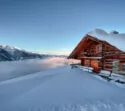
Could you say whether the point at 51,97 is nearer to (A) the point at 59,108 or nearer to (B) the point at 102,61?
(A) the point at 59,108

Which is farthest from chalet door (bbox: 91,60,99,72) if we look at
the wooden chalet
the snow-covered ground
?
the snow-covered ground

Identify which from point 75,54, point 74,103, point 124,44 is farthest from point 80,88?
point 75,54

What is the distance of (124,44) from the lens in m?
16.9

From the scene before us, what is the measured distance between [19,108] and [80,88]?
4790 millimetres

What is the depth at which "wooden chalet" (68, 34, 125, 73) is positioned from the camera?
655 inches

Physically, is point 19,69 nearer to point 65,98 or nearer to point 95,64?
point 95,64

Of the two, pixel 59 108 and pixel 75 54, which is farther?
pixel 75 54

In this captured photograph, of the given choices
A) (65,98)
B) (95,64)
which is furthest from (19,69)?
(65,98)

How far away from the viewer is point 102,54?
18.2 metres

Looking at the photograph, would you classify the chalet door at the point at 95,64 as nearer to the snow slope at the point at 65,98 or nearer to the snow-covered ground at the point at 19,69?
the snow slope at the point at 65,98

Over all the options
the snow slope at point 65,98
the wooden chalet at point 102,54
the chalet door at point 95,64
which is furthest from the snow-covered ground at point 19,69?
the snow slope at point 65,98

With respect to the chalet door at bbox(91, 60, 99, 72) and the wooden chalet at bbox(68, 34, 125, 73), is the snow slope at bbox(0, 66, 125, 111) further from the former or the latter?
the chalet door at bbox(91, 60, 99, 72)

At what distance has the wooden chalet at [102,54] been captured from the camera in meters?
16.6

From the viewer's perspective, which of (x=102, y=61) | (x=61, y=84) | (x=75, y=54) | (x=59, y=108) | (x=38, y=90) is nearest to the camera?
(x=59, y=108)
